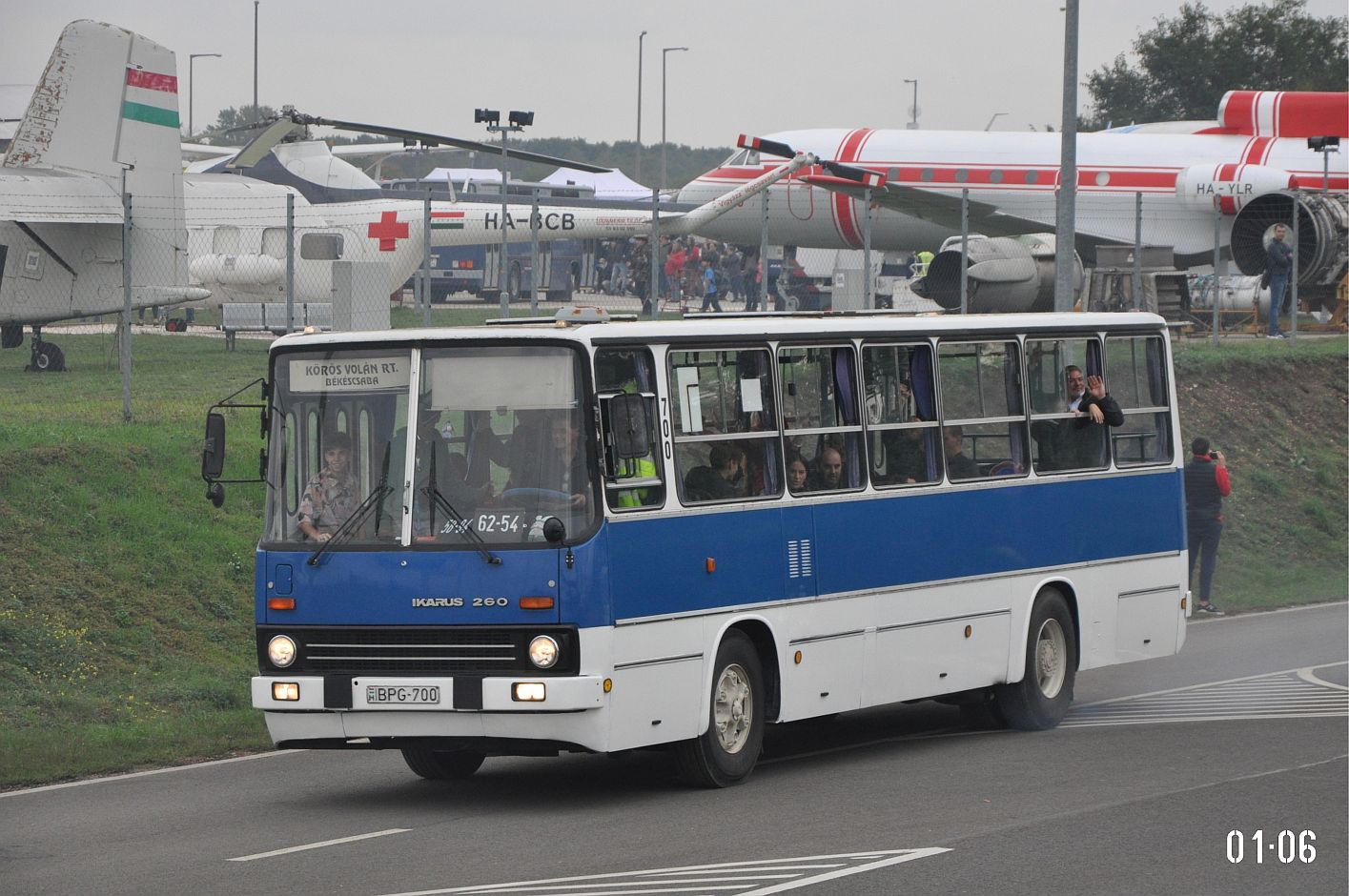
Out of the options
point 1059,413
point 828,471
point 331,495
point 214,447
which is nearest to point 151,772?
point 214,447

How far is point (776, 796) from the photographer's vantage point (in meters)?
11.4

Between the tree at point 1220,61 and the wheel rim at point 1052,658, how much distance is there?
7995cm

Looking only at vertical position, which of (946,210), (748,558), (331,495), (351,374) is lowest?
(748,558)

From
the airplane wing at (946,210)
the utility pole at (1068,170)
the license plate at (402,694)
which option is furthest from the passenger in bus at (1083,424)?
the airplane wing at (946,210)

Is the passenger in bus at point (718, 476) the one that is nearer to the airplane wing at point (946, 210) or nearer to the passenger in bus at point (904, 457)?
the passenger in bus at point (904, 457)

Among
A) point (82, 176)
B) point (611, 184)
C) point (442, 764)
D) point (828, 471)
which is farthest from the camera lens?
point (611, 184)

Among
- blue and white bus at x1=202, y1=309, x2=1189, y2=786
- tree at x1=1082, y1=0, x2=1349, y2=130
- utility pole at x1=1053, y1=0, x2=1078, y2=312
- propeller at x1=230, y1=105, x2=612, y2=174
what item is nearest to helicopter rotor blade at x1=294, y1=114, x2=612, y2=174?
propeller at x1=230, y1=105, x2=612, y2=174

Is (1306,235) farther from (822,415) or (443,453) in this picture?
(443,453)

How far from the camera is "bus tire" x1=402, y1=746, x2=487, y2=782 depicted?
40.4 ft

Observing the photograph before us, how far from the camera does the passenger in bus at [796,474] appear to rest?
12.4 metres

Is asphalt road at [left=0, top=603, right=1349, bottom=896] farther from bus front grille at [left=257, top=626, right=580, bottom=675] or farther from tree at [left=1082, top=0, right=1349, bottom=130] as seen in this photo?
tree at [left=1082, top=0, right=1349, bottom=130]

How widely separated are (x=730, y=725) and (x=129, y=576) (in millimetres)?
7717

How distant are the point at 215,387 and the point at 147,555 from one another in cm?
755
